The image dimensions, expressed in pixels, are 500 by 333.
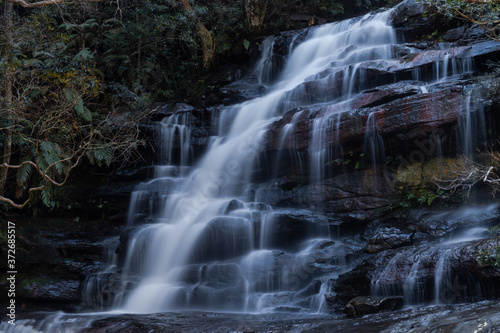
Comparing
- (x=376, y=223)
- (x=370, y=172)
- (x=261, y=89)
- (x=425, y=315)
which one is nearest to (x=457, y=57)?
(x=370, y=172)

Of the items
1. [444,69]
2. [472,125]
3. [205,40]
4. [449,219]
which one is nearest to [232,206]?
[449,219]

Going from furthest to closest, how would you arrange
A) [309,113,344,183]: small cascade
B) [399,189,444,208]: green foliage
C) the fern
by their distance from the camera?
the fern → [309,113,344,183]: small cascade → [399,189,444,208]: green foliage

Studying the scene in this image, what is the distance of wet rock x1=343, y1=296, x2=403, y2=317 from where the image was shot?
6785 mm

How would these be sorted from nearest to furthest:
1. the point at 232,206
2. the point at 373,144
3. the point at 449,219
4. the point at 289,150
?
the point at 449,219 → the point at 373,144 → the point at 232,206 → the point at 289,150

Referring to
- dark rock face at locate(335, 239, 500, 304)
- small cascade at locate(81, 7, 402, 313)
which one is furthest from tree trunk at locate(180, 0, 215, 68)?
dark rock face at locate(335, 239, 500, 304)

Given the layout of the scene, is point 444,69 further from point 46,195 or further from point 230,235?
point 46,195

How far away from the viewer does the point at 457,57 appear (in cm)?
1198

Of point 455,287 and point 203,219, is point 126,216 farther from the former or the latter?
point 455,287

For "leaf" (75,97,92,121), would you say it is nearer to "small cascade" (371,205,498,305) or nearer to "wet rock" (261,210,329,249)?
"wet rock" (261,210,329,249)

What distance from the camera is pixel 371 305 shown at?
22.3ft

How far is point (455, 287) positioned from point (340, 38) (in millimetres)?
12410

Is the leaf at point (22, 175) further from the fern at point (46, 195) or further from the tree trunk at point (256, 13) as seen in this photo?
the tree trunk at point (256, 13)

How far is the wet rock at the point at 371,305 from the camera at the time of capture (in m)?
6.79

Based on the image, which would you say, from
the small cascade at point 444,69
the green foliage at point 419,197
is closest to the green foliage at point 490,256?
the green foliage at point 419,197
